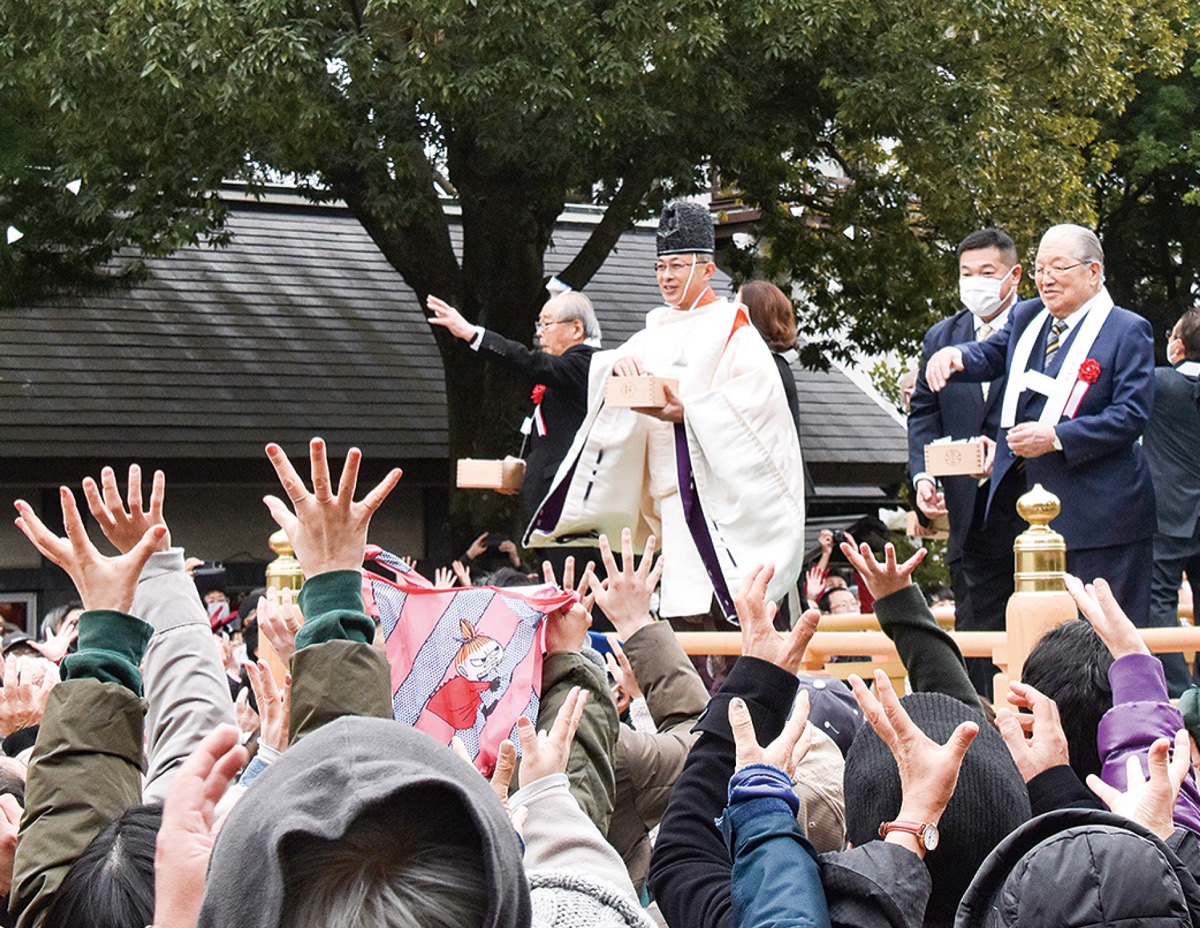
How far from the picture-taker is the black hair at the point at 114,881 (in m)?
2.03

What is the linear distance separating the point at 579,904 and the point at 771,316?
5805mm

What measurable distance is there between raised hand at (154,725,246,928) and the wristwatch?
0.78 m

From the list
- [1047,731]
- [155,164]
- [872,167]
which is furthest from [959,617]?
[872,167]

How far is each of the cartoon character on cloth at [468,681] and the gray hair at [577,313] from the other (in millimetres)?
4418

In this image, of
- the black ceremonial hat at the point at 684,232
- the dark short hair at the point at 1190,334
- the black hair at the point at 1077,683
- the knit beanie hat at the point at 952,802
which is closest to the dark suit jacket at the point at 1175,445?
the dark short hair at the point at 1190,334

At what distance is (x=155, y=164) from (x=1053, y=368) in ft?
27.5

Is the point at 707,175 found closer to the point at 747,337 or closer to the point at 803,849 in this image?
the point at 747,337

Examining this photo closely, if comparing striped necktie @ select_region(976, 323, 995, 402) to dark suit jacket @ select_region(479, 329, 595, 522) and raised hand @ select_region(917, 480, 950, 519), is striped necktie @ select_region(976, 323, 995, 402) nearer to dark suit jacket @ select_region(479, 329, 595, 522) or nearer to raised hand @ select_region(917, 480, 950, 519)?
raised hand @ select_region(917, 480, 950, 519)

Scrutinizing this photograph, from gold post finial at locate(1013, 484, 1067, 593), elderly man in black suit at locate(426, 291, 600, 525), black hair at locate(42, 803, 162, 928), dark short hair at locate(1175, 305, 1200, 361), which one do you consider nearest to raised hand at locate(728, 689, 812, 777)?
black hair at locate(42, 803, 162, 928)

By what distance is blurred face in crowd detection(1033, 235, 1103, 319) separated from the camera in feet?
18.5

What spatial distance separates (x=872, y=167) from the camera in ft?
Result: 50.8

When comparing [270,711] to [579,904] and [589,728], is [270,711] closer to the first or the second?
[589,728]

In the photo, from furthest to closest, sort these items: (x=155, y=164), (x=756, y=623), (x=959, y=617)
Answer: (x=155, y=164) → (x=959, y=617) → (x=756, y=623)

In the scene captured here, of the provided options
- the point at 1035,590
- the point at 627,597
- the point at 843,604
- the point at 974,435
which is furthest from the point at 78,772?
the point at 843,604
